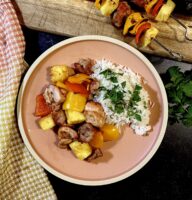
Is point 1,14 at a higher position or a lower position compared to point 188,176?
higher

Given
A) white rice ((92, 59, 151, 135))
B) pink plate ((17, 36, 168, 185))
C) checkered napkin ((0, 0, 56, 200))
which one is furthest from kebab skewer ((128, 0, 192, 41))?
checkered napkin ((0, 0, 56, 200))

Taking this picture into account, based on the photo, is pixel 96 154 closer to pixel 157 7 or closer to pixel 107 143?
pixel 107 143

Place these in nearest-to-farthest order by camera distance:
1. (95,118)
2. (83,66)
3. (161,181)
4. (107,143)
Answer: (95,118) < (83,66) < (107,143) < (161,181)

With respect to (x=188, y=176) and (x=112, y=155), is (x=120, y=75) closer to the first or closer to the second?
(x=112, y=155)

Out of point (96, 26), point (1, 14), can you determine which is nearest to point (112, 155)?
point (96, 26)

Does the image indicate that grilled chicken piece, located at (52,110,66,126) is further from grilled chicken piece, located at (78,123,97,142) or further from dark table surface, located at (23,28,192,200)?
dark table surface, located at (23,28,192,200)

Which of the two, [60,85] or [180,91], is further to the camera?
[180,91]

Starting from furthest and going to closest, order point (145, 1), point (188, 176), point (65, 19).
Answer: point (188, 176) < point (65, 19) < point (145, 1)

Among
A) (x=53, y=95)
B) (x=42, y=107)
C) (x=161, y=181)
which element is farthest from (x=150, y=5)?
(x=161, y=181)

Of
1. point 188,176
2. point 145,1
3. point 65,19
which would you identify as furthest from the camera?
point 188,176
